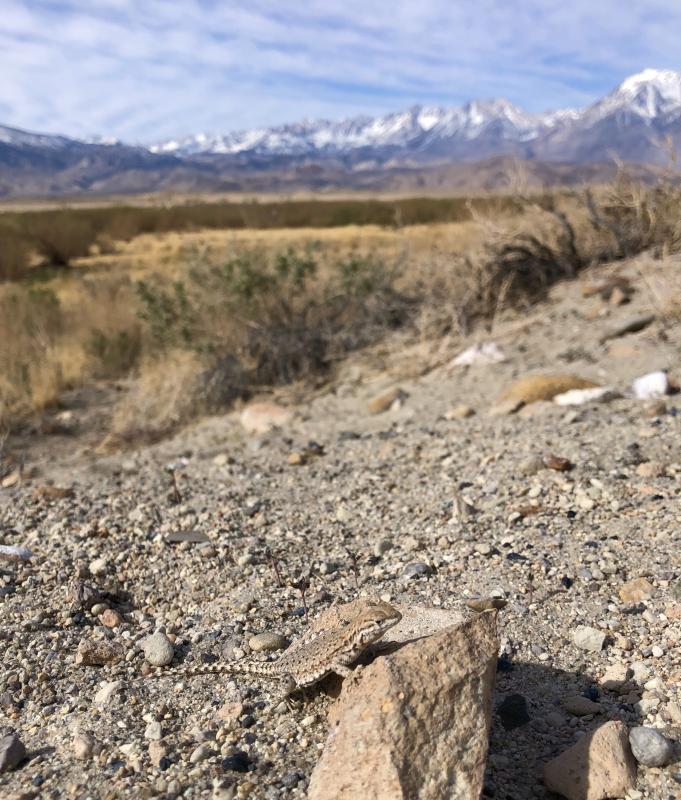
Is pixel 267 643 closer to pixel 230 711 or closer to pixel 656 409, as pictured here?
pixel 230 711

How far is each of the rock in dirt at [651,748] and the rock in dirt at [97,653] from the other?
73.9 inches

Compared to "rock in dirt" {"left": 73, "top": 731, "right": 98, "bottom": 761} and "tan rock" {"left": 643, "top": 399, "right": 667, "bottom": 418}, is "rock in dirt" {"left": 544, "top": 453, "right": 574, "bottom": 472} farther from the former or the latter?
"rock in dirt" {"left": 73, "top": 731, "right": 98, "bottom": 761}

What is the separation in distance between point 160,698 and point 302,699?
1.74ft

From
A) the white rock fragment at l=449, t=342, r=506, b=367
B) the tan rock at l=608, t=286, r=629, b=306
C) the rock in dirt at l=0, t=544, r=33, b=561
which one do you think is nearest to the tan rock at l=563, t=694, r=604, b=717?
the rock in dirt at l=0, t=544, r=33, b=561

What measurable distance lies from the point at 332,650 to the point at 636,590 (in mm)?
1431

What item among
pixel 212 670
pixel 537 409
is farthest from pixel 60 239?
pixel 212 670

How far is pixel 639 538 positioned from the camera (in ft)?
11.2

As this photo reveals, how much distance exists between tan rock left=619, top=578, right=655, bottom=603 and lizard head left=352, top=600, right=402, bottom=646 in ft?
4.08

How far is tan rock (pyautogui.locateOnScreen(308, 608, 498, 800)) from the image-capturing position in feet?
6.16

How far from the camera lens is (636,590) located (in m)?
3.01

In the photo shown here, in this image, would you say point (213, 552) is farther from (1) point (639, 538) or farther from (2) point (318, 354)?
(2) point (318, 354)

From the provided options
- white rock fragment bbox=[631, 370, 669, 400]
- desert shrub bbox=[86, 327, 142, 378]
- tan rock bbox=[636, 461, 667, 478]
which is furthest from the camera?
desert shrub bbox=[86, 327, 142, 378]

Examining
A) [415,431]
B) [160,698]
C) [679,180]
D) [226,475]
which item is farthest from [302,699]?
[679,180]

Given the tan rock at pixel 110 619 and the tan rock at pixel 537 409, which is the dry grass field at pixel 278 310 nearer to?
the tan rock at pixel 537 409
